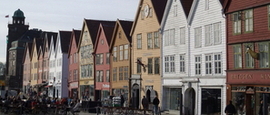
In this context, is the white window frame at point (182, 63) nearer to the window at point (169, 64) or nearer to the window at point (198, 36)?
the window at point (169, 64)

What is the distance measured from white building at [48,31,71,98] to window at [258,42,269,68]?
49398mm

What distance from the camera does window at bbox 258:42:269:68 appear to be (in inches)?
1267

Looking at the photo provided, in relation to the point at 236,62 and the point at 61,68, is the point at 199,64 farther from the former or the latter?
the point at 61,68

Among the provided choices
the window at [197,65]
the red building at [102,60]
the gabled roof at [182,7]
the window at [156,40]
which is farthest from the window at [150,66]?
the red building at [102,60]

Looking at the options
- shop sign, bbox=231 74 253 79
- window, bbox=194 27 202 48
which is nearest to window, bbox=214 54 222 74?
shop sign, bbox=231 74 253 79

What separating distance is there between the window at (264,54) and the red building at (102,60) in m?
29.8

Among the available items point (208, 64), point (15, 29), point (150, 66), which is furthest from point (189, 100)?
point (15, 29)

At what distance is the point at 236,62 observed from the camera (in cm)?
3516

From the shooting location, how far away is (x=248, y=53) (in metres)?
33.6

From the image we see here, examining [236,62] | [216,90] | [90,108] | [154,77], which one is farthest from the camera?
[154,77]

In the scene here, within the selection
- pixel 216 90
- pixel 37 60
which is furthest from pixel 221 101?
pixel 37 60

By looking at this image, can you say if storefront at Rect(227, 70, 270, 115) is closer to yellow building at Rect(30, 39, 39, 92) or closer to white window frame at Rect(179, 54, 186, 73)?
white window frame at Rect(179, 54, 186, 73)

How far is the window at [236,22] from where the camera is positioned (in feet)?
114

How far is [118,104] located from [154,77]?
496cm
